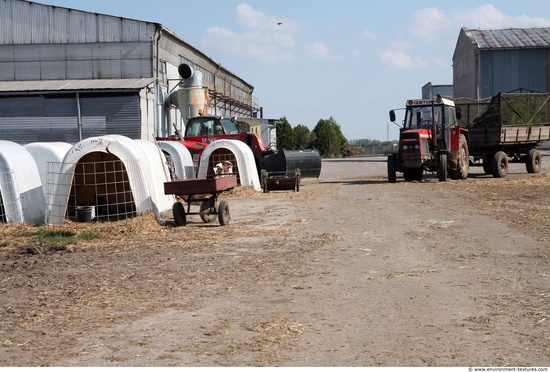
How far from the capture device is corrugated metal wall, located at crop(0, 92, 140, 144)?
3791 centimetres

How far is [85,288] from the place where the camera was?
29.0 feet

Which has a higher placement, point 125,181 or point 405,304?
point 125,181

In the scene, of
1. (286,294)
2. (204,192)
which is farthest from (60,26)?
(286,294)

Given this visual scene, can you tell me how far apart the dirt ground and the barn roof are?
44649mm

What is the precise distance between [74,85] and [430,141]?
2032 cm

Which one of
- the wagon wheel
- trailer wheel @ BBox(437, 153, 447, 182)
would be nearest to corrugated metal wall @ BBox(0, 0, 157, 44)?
trailer wheel @ BBox(437, 153, 447, 182)

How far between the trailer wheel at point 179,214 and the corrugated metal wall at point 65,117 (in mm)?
23519

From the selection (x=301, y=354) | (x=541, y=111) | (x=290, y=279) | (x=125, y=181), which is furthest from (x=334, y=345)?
(x=541, y=111)

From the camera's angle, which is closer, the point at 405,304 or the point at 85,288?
the point at 405,304

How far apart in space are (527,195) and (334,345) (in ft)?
50.3

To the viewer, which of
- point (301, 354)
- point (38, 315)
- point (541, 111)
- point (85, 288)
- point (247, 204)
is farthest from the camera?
point (541, 111)

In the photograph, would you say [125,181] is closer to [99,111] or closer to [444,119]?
[444,119]

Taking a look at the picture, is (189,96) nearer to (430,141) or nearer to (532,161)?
(430,141)

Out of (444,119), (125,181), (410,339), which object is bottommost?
(410,339)
